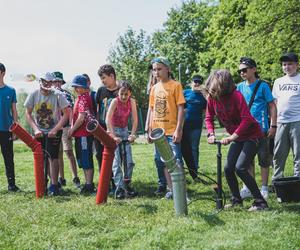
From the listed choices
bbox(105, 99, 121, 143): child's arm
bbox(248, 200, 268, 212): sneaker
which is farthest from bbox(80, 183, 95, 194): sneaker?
bbox(248, 200, 268, 212): sneaker

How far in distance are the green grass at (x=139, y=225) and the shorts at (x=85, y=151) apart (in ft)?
2.38

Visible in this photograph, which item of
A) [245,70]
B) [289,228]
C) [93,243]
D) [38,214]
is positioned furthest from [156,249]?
[245,70]

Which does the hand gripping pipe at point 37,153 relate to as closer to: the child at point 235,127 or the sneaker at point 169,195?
the sneaker at point 169,195

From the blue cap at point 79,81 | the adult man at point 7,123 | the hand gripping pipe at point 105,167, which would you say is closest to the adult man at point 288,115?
the hand gripping pipe at point 105,167

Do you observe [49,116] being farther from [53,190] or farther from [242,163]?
[242,163]

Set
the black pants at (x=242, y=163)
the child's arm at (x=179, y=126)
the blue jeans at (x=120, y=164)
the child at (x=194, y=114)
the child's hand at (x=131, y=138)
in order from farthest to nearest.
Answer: the child at (x=194, y=114) < the blue jeans at (x=120, y=164) < the child's hand at (x=131, y=138) < the child's arm at (x=179, y=126) < the black pants at (x=242, y=163)

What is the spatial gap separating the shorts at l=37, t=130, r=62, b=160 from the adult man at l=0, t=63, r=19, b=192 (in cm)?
94

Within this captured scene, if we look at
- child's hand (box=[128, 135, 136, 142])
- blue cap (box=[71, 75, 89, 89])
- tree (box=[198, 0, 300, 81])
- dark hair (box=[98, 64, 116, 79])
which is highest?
tree (box=[198, 0, 300, 81])

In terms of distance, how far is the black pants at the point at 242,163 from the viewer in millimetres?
5922

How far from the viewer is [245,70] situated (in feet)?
22.3

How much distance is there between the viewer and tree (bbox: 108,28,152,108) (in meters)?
A: 45.6

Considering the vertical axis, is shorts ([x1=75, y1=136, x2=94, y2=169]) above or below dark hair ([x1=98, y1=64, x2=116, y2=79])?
below

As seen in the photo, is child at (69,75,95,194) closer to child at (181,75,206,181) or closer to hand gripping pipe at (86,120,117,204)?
hand gripping pipe at (86,120,117,204)

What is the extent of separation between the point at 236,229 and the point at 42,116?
3.94 metres
